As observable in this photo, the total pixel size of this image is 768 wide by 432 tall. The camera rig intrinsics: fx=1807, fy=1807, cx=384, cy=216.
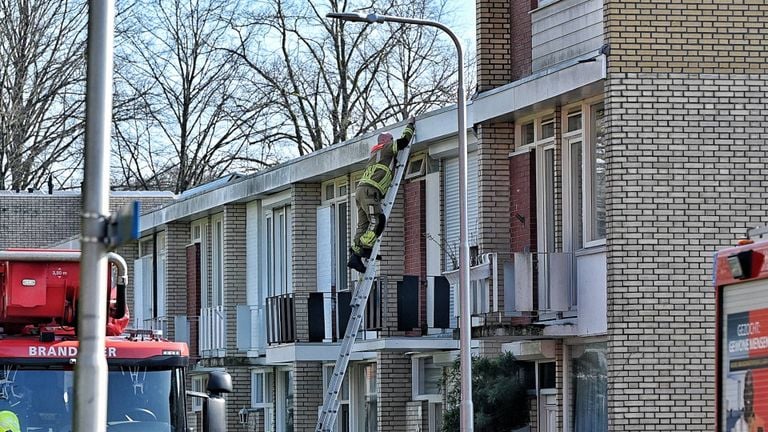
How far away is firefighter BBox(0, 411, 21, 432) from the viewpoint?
50.0 ft

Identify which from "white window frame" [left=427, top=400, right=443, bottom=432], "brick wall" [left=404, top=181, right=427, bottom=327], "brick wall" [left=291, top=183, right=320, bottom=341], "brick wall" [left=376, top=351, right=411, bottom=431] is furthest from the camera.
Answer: "brick wall" [left=291, top=183, right=320, bottom=341]

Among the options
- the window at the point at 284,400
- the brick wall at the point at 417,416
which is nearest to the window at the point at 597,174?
the brick wall at the point at 417,416

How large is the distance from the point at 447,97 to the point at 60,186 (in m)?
13.6

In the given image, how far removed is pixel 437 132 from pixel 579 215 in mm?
4242

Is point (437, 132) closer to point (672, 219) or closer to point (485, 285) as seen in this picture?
point (485, 285)

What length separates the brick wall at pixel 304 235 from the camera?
33.4m

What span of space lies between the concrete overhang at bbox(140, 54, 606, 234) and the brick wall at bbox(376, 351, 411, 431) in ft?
11.1

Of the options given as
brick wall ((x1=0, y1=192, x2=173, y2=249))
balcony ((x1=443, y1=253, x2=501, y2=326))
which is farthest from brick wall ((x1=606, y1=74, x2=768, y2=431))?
brick wall ((x1=0, y1=192, x2=173, y2=249))

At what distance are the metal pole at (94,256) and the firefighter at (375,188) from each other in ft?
37.8

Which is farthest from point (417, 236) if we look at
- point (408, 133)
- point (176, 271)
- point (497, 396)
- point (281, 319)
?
point (176, 271)

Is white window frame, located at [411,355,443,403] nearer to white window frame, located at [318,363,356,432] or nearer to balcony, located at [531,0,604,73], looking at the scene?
white window frame, located at [318,363,356,432]

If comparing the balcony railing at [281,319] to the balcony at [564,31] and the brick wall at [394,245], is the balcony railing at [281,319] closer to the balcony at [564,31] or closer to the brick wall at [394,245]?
the brick wall at [394,245]

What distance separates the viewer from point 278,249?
35.7m

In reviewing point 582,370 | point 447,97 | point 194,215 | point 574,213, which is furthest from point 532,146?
point 447,97
